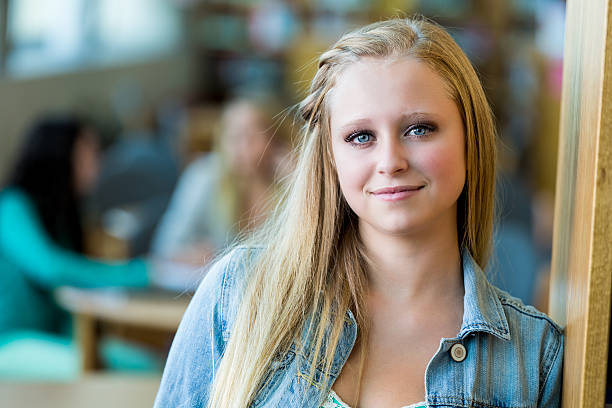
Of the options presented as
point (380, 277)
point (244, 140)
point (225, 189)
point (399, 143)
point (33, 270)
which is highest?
point (244, 140)

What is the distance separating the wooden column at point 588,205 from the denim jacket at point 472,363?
1.4 inches

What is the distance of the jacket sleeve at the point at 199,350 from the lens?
102 centimetres

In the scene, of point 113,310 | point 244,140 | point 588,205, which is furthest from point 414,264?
point 244,140

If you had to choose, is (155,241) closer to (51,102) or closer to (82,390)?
(82,390)

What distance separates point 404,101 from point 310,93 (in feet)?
0.51

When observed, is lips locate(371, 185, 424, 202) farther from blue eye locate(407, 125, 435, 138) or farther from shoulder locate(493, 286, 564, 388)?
shoulder locate(493, 286, 564, 388)

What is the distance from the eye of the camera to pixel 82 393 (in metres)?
1.67

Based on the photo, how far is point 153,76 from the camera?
8328 millimetres

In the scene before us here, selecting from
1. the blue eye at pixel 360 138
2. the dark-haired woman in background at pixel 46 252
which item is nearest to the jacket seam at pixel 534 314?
the blue eye at pixel 360 138

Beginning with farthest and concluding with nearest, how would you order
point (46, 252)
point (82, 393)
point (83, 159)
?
1. point (83, 159)
2. point (46, 252)
3. point (82, 393)

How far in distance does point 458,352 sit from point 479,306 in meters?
0.06

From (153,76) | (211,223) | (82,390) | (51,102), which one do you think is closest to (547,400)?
(82,390)

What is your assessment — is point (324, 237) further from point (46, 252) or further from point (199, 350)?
point (46, 252)

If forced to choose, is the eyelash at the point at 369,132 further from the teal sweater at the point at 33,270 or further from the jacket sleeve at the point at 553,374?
the teal sweater at the point at 33,270
